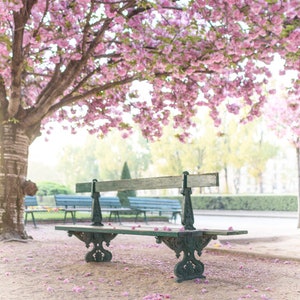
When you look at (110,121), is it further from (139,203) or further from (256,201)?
(256,201)

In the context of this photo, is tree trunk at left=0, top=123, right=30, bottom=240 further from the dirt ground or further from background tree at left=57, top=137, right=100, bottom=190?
background tree at left=57, top=137, right=100, bottom=190

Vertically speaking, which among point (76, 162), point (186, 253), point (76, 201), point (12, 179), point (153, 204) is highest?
point (76, 162)

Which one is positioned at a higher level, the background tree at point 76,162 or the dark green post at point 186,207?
the background tree at point 76,162

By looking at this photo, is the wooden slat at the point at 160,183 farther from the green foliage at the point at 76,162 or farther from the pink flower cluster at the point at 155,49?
the green foliage at the point at 76,162

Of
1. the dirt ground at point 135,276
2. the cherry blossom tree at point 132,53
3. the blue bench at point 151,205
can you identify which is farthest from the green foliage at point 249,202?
the dirt ground at point 135,276

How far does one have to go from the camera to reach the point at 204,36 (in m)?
8.32

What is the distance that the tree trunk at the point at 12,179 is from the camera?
911 centimetres

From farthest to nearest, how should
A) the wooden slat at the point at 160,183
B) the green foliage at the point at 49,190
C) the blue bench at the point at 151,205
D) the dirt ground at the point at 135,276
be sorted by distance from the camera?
the green foliage at the point at 49,190 → the blue bench at the point at 151,205 → the wooden slat at the point at 160,183 → the dirt ground at the point at 135,276

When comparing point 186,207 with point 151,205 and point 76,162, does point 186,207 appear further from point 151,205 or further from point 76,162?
point 76,162

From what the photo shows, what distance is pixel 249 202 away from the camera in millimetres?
32250

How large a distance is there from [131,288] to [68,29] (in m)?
5.42

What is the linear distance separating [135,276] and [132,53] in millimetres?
4070

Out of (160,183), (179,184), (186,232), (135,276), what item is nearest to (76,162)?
(160,183)

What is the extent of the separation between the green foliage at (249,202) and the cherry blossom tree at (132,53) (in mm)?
20377
